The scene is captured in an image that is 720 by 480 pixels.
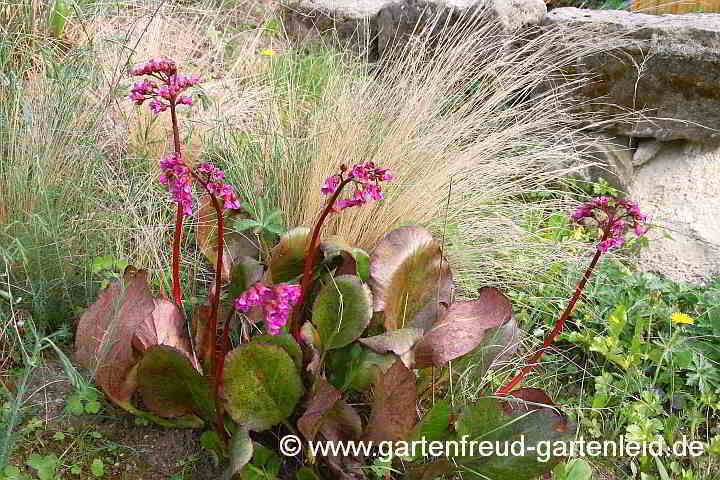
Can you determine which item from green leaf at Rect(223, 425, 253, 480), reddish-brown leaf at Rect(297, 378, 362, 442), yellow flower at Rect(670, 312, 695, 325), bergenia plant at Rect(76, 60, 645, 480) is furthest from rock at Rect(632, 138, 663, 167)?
green leaf at Rect(223, 425, 253, 480)

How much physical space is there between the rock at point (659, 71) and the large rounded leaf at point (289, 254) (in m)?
1.90

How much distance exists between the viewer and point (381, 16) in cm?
401

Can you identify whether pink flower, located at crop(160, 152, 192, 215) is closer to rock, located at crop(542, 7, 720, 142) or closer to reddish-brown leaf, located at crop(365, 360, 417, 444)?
reddish-brown leaf, located at crop(365, 360, 417, 444)

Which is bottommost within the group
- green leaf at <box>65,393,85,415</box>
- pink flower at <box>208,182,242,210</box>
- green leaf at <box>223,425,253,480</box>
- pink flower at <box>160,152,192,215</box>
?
green leaf at <box>65,393,85,415</box>

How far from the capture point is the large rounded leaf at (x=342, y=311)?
64.7 inches

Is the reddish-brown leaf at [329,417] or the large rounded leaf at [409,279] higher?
the large rounded leaf at [409,279]

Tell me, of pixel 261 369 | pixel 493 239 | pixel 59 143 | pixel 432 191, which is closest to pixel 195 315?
pixel 261 369

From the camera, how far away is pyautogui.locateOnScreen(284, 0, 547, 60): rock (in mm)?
3393

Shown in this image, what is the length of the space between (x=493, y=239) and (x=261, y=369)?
135 cm

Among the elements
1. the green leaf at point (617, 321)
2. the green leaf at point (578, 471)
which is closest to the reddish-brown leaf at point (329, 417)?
the green leaf at point (578, 471)

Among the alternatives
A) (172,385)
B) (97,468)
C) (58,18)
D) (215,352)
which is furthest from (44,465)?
(58,18)

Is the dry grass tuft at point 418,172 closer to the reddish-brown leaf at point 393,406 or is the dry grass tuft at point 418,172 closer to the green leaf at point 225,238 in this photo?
the green leaf at point 225,238

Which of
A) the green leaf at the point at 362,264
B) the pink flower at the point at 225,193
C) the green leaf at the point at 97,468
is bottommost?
the green leaf at the point at 97,468

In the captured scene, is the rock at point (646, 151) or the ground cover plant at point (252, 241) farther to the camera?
the rock at point (646, 151)
